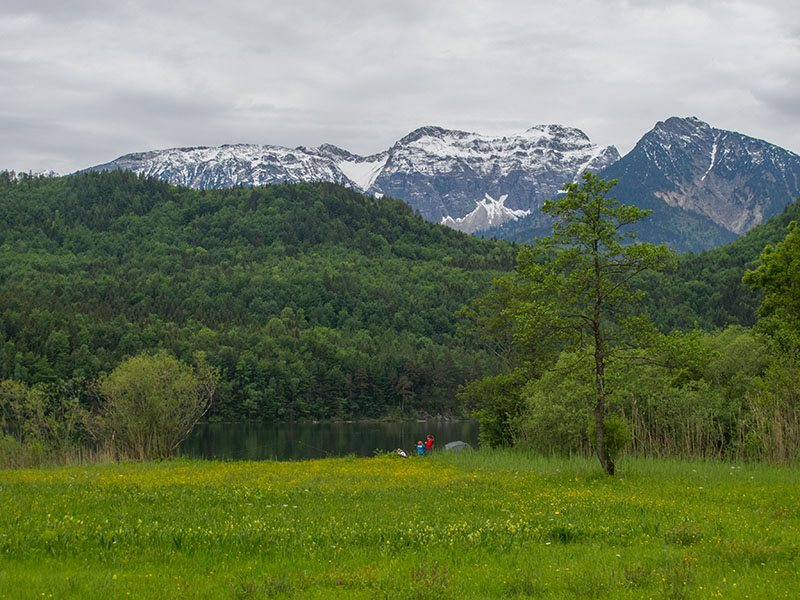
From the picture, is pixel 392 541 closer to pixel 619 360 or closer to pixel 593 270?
pixel 619 360

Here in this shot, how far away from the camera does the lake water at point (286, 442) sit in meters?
70.9

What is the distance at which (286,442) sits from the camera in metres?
88.7

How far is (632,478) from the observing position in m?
22.4

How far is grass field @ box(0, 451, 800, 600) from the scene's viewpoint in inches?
373

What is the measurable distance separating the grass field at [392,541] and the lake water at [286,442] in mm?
43589

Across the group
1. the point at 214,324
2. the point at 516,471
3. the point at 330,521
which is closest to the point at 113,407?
the point at 516,471

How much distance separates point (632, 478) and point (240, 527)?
13775mm

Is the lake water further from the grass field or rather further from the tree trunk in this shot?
the grass field

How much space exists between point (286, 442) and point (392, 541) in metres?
78.7

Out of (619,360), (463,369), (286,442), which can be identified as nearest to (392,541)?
(619,360)

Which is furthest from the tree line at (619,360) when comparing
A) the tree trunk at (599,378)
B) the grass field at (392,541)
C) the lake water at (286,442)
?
the lake water at (286,442)

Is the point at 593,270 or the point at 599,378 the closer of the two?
the point at 599,378

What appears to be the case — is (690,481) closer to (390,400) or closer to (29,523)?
(29,523)

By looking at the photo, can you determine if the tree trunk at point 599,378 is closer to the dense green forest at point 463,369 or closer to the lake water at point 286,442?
the dense green forest at point 463,369
